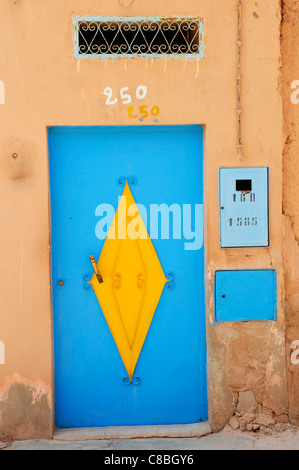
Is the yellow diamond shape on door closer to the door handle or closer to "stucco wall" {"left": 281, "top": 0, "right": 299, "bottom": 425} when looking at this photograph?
the door handle

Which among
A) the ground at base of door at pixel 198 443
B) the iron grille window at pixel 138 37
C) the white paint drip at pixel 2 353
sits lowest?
the ground at base of door at pixel 198 443

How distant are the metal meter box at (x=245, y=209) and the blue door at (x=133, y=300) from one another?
22 cm

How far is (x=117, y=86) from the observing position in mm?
3889

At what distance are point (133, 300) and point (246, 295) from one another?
829 mm

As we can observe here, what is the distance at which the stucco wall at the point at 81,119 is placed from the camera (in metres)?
3.86

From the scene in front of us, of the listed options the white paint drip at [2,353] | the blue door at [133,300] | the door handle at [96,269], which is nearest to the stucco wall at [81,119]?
the white paint drip at [2,353]

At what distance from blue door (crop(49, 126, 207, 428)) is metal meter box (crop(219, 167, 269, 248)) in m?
0.22

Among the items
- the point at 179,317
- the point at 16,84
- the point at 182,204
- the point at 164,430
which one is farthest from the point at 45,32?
the point at 164,430

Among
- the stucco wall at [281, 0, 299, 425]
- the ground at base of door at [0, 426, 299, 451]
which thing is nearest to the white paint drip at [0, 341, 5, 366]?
the ground at base of door at [0, 426, 299, 451]

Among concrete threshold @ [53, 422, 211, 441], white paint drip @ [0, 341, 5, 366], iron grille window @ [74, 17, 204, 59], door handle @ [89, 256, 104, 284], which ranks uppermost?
iron grille window @ [74, 17, 204, 59]

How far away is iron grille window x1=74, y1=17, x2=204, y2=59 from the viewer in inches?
153

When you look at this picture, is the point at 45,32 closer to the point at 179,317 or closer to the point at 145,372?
the point at 179,317

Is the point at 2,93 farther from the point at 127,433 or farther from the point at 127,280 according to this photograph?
the point at 127,433

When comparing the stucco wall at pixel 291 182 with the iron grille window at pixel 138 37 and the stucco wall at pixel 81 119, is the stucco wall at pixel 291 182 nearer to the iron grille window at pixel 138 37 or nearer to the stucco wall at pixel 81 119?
the stucco wall at pixel 81 119
